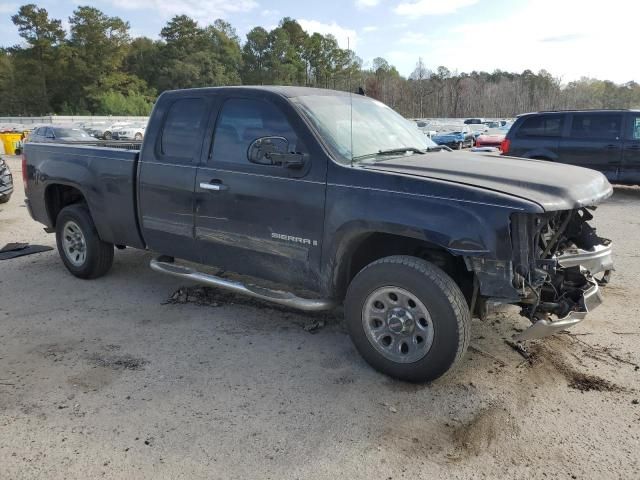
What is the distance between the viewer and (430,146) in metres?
4.90

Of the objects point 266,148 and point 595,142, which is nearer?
point 266,148

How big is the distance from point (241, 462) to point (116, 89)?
82.4 metres

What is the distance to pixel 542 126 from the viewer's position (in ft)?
40.6

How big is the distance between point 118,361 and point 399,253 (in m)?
2.27

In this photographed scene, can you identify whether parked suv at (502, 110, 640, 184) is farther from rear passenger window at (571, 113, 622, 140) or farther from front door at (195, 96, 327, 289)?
front door at (195, 96, 327, 289)

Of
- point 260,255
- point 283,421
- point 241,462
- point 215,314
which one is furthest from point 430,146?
point 241,462

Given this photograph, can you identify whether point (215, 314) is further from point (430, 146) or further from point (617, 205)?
point (617, 205)

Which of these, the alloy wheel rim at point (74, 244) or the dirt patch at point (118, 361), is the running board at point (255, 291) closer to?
the dirt patch at point (118, 361)

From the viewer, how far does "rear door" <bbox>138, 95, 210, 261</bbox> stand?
4.68 metres

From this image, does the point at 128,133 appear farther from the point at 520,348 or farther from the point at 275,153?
the point at 520,348

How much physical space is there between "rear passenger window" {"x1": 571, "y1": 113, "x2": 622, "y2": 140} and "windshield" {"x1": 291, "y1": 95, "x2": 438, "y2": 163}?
8.53 m

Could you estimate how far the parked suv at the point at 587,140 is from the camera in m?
11.6

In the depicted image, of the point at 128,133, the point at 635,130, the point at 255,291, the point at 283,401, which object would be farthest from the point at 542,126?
the point at 128,133

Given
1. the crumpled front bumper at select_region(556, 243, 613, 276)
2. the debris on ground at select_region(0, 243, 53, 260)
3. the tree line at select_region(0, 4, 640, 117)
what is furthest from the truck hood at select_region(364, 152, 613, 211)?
the tree line at select_region(0, 4, 640, 117)
